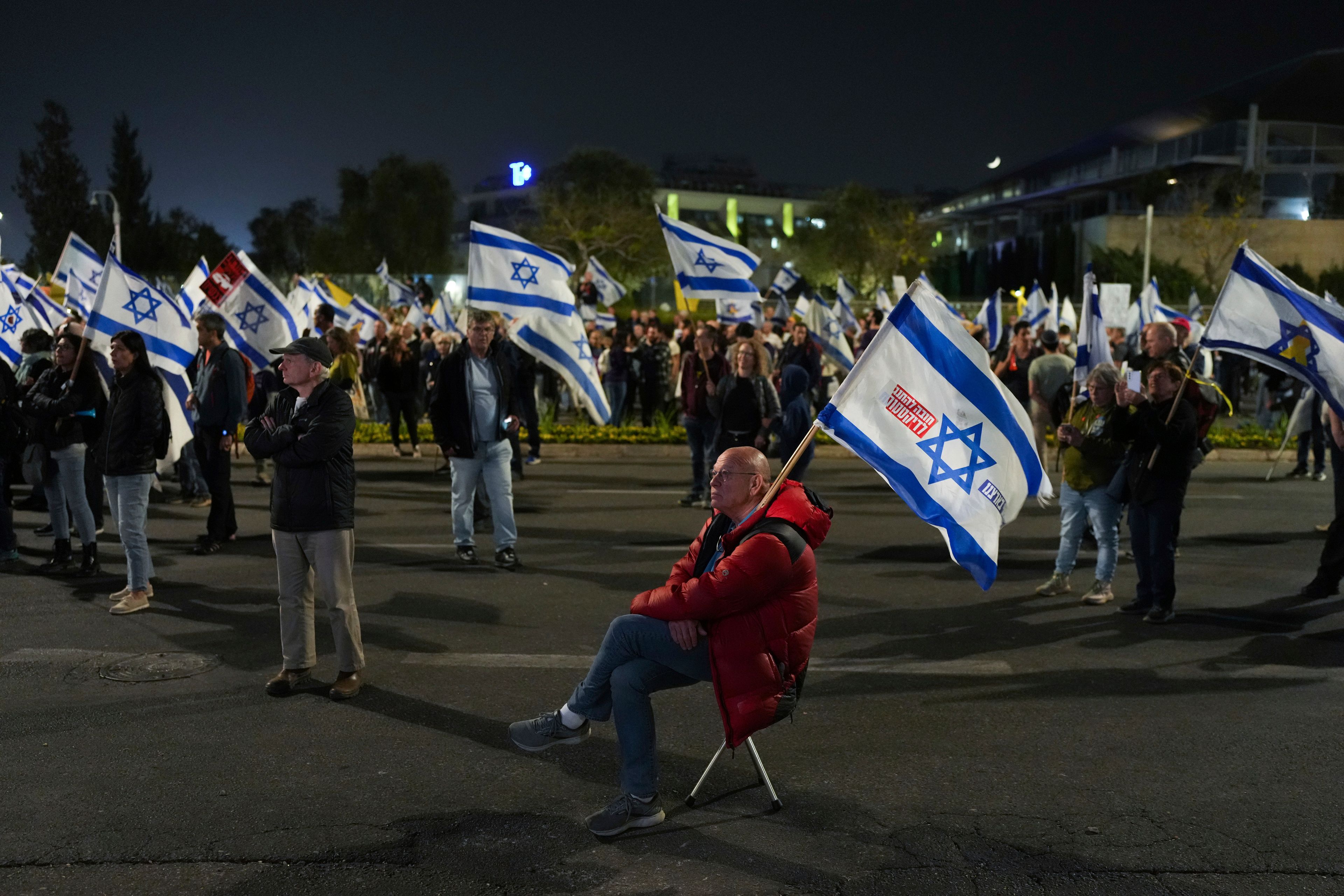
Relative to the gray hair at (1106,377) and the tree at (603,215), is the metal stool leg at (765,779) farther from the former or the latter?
the tree at (603,215)

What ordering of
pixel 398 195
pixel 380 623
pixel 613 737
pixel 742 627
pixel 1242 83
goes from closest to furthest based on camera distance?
1. pixel 742 627
2. pixel 613 737
3. pixel 380 623
4. pixel 398 195
5. pixel 1242 83

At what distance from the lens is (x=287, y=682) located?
6312mm

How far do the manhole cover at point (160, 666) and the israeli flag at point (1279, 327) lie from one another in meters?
6.65

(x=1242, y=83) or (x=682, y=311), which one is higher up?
(x=1242, y=83)

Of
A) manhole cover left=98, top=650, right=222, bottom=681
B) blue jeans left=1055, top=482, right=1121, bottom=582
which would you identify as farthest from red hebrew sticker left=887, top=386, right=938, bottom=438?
manhole cover left=98, top=650, right=222, bottom=681

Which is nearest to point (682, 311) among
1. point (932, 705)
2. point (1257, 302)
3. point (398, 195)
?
point (1257, 302)

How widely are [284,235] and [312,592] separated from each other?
82.0m

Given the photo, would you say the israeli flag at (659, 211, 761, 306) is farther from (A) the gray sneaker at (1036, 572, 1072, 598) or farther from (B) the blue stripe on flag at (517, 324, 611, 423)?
(A) the gray sneaker at (1036, 572, 1072, 598)

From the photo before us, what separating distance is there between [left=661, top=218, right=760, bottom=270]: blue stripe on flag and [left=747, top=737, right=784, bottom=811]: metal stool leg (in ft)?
31.2

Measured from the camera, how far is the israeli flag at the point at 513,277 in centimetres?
1188

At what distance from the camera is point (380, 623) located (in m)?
7.84

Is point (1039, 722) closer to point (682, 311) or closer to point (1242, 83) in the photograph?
point (682, 311)

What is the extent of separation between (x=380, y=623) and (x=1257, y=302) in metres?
6.27

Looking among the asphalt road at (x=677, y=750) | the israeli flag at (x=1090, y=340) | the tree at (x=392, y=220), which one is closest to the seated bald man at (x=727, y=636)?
the asphalt road at (x=677, y=750)
